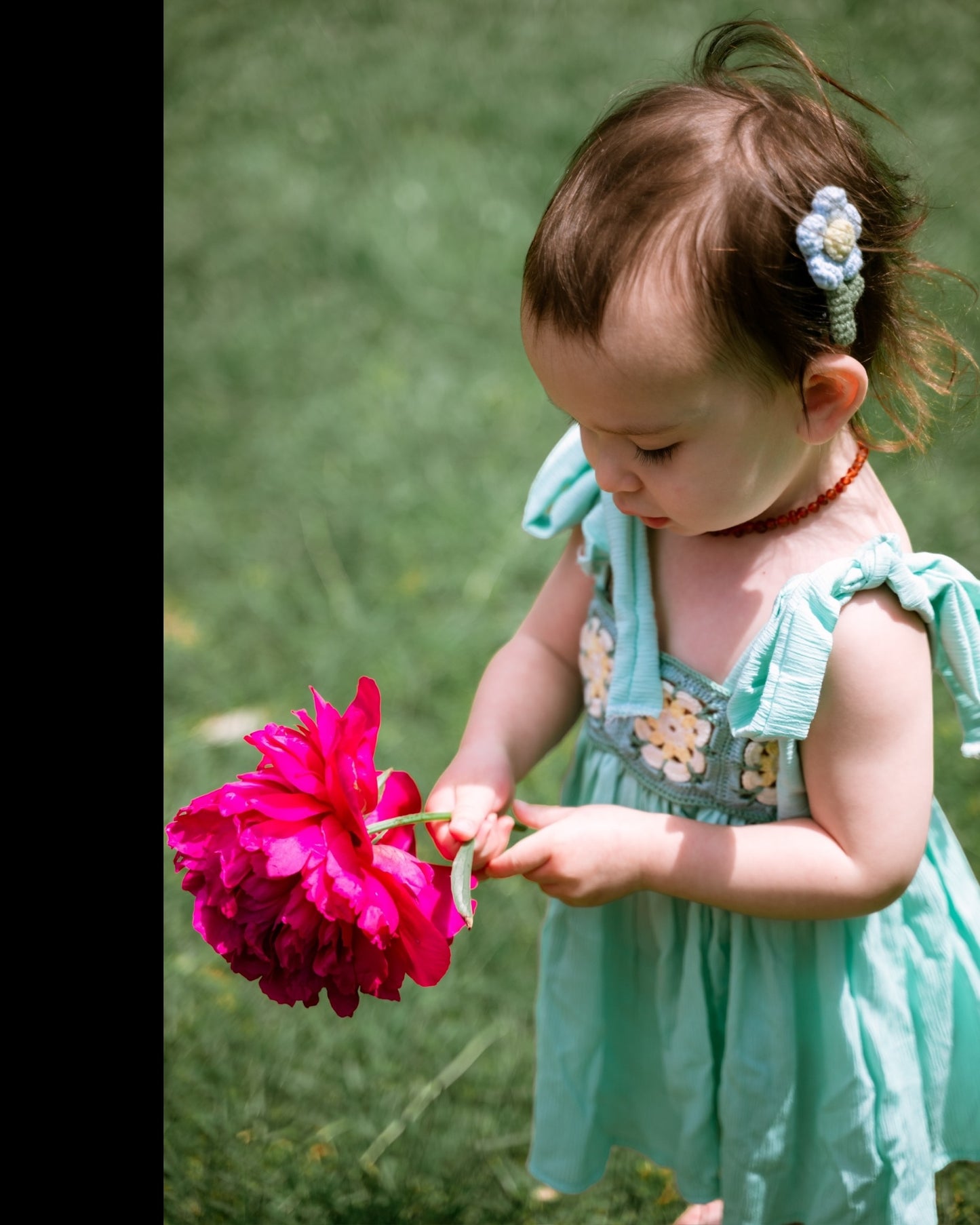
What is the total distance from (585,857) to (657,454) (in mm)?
437

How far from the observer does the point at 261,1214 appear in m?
1.88

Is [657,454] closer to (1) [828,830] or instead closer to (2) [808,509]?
(2) [808,509]

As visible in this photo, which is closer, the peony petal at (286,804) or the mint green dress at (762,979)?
the peony petal at (286,804)

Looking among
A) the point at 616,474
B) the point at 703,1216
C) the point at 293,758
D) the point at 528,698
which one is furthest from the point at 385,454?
the point at 293,758

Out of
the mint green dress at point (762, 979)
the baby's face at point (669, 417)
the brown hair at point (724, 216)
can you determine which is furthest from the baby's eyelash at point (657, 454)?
the mint green dress at point (762, 979)

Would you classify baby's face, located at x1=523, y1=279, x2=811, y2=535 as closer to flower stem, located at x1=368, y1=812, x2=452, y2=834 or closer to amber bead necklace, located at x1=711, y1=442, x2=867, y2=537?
amber bead necklace, located at x1=711, y1=442, x2=867, y2=537

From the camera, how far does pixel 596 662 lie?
147 cm

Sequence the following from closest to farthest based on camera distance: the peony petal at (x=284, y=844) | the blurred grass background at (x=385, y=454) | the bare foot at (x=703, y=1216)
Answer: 1. the peony petal at (x=284, y=844)
2. the bare foot at (x=703, y=1216)
3. the blurred grass background at (x=385, y=454)

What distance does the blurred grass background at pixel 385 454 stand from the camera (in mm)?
2021

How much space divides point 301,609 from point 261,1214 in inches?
60.5

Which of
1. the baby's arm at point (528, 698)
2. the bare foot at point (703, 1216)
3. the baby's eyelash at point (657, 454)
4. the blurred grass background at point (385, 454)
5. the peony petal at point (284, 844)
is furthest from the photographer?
the blurred grass background at point (385, 454)

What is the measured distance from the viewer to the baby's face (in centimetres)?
111

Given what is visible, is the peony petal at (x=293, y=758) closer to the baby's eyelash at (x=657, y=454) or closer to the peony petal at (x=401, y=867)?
the peony petal at (x=401, y=867)

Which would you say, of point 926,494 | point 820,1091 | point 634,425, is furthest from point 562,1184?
point 926,494
